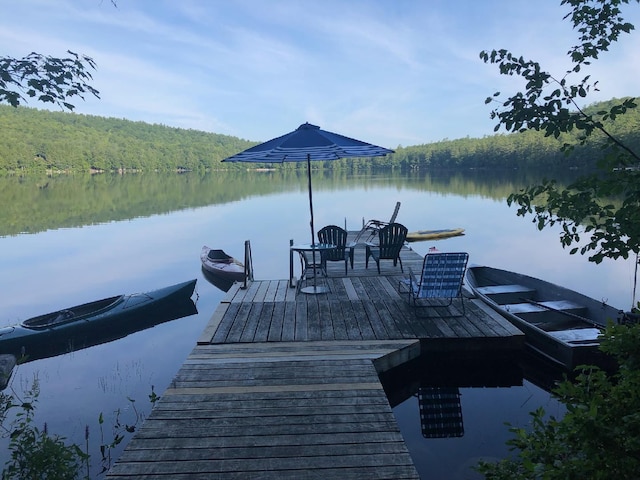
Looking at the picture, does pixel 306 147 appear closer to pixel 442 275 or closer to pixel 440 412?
pixel 442 275

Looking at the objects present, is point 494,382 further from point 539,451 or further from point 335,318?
point 539,451

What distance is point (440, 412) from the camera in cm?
556

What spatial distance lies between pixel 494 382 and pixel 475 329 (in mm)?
993

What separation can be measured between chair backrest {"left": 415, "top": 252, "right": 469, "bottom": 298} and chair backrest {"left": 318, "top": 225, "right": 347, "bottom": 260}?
2693 millimetres

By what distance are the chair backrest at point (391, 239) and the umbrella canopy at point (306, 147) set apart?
1.90 meters

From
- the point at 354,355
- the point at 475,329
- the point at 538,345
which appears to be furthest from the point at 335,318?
the point at 538,345

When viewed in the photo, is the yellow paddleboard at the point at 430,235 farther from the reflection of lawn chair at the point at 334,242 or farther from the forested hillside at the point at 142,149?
the forested hillside at the point at 142,149

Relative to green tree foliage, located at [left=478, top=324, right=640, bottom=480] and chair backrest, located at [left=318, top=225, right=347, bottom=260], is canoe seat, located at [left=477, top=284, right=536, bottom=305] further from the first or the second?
green tree foliage, located at [left=478, top=324, right=640, bottom=480]

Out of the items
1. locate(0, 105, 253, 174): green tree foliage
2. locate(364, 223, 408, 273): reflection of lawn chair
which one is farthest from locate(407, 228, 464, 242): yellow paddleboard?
locate(0, 105, 253, 174): green tree foliage

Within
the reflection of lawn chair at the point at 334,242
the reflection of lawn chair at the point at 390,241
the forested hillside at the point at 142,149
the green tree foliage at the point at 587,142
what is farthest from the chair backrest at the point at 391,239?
the forested hillside at the point at 142,149

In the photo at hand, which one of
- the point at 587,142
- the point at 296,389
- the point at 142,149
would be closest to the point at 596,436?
the point at 587,142

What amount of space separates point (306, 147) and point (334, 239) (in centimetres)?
268

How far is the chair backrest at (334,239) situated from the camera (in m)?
8.58

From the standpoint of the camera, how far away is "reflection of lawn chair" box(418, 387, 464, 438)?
202 inches
